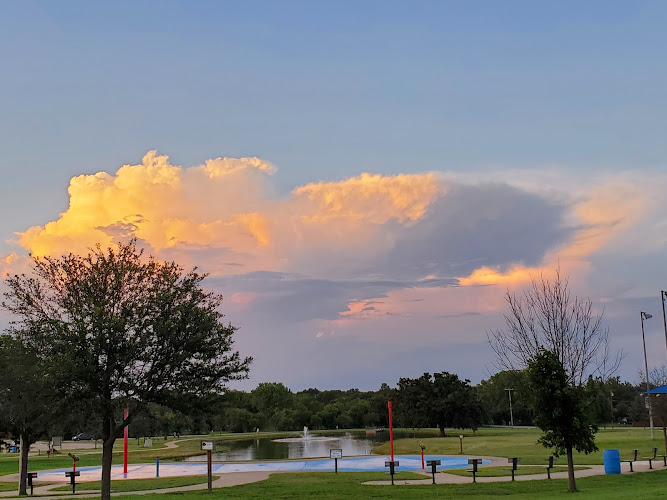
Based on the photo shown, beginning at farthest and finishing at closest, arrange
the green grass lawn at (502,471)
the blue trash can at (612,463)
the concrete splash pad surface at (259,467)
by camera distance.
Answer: the concrete splash pad surface at (259,467) < the green grass lawn at (502,471) < the blue trash can at (612,463)

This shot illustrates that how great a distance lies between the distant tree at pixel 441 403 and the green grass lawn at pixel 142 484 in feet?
145

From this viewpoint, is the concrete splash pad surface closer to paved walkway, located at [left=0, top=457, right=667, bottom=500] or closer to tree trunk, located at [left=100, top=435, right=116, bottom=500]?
paved walkway, located at [left=0, top=457, right=667, bottom=500]

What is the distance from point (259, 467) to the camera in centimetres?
4153

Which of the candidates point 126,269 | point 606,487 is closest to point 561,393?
point 606,487

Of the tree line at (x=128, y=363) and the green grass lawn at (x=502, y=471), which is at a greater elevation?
the tree line at (x=128, y=363)

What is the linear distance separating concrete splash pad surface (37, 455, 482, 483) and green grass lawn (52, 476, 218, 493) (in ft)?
10.9

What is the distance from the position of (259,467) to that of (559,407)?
23.2 metres

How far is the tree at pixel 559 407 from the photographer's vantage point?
23469 mm

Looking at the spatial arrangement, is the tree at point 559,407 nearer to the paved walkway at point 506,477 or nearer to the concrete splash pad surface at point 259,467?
the paved walkway at point 506,477

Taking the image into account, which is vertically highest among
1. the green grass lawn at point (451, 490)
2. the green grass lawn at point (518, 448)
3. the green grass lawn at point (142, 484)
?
the green grass lawn at point (451, 490)

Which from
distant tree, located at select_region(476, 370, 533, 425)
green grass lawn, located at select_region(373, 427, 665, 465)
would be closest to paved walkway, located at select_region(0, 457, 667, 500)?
green grass lawn, located at select_region(373, 427, 665, 465)

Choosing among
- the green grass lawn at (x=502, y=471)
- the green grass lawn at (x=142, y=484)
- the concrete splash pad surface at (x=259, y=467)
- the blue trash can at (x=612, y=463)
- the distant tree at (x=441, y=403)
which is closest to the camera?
the blue trash can at (x=612, y=463)

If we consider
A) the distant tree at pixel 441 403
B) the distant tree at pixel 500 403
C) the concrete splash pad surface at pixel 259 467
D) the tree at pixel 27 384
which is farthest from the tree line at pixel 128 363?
the distant tree at pixel 500 403

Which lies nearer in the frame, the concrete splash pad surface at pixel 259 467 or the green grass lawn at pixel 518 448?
the concrete splash pad surface at pixel 259 467
